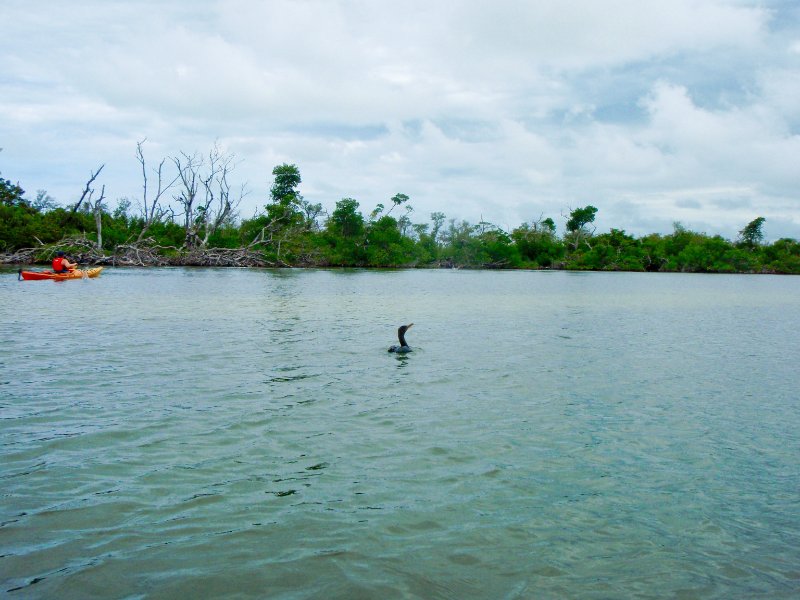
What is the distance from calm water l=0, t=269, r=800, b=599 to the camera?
495 cm

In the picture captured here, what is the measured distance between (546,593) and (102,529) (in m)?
3.91

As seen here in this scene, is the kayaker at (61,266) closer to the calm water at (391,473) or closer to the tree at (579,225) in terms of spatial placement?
the calm water at (391,473)

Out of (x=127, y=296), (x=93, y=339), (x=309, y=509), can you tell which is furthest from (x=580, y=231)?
(x=309, y=509)

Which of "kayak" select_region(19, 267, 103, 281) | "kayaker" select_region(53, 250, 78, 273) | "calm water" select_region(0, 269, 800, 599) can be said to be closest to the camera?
"calm water" select_region(0, 269, 800, 599)

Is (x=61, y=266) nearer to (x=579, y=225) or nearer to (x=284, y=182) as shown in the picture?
(x=284, y=182)

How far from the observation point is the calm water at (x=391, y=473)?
16.2ft

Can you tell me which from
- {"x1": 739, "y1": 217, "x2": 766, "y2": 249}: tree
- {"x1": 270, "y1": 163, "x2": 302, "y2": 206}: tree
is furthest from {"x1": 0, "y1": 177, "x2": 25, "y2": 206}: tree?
{"x1": 739, "y1": 217, "x2": 766, "y2": 249}: tree

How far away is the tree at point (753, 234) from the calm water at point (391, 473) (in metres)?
113

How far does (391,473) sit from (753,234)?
416 feet

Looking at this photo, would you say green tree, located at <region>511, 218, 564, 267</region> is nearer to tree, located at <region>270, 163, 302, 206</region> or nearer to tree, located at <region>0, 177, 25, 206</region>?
tree, located at <region>270, 163, 302, 206</region>

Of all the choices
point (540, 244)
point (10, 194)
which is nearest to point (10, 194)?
point (10, 194)

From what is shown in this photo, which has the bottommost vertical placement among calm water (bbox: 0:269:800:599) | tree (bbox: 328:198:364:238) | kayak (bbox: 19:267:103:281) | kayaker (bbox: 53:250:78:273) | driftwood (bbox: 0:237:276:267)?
calm water (bbox: 0:269:800:599)

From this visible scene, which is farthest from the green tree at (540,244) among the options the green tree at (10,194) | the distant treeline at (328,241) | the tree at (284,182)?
the green tree at (10,194)

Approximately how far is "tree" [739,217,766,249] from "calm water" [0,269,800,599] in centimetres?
11293
